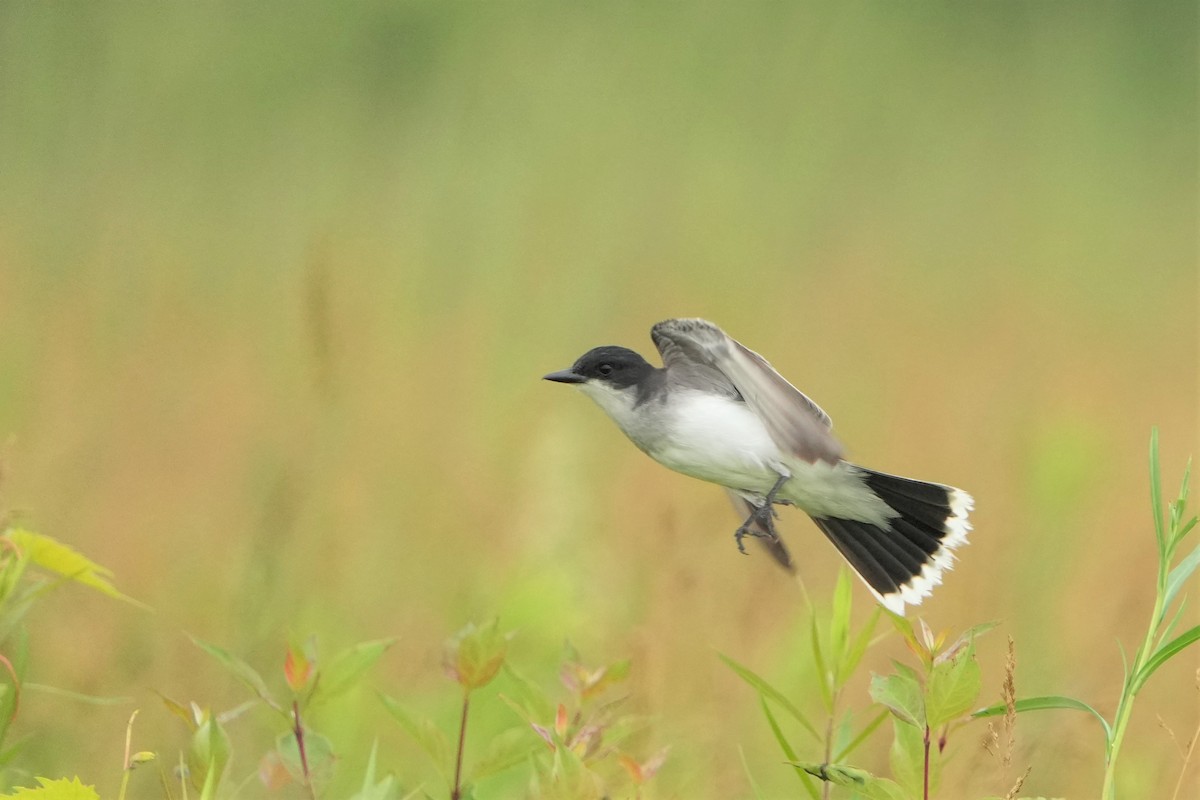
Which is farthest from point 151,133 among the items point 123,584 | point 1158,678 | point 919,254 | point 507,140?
point 1158,678

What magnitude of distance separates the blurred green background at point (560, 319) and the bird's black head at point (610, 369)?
1.22ft

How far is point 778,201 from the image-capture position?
7.43 m

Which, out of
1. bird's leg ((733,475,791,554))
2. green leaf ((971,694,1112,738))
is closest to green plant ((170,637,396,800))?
green leaf ((971,694,1112,738))

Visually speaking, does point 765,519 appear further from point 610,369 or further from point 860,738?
point 860,738

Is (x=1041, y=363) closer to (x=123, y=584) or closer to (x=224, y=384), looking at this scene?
(x=224, y=384)

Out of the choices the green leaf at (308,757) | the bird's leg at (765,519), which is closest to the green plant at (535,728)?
the green leaf at (308,757)

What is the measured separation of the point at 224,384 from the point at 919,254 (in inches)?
168

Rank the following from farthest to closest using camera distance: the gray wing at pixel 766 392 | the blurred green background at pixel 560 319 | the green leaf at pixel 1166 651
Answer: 1. the blurred green background at pixel 560 319
2. the gray wing at pixel 766 392
3. the green leaf at pixel 1166 651

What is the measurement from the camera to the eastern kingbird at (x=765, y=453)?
303 centimetres

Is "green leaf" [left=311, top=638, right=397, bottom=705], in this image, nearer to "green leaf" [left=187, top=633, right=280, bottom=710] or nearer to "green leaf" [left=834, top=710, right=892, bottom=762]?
"green leaf" [left=187, top=633, right=280, bottom=710]

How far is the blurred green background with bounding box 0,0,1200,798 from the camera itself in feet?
11.2

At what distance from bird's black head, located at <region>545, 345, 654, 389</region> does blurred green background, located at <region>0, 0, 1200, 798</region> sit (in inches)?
14.7

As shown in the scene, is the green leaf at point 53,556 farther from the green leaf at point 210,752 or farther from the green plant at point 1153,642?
the green plant at point 1153,642

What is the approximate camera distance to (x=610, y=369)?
3.62 metres
